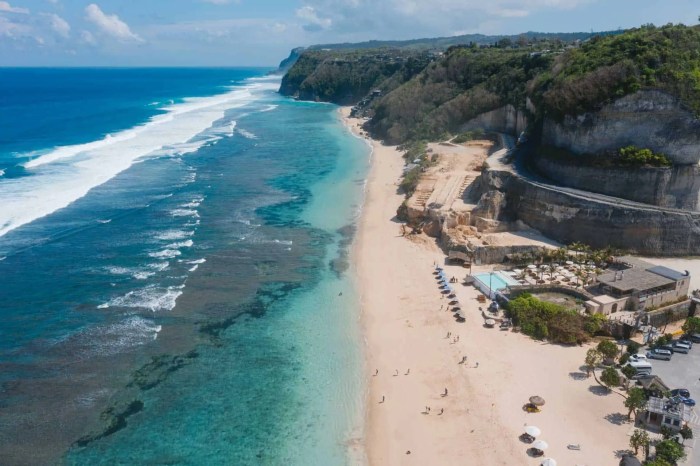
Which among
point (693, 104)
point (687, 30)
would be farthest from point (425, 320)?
point (687, 30)

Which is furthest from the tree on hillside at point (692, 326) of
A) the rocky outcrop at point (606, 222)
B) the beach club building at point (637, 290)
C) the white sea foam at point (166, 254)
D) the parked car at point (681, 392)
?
the white sea foam at point (166, 254)

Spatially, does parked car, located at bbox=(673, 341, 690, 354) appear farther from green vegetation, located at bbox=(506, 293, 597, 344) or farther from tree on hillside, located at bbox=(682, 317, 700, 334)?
green vegetation, located at bbox=(506, 293, 597, 344)

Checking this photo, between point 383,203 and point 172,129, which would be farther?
point 172,129

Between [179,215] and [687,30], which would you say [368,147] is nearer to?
[179,215]

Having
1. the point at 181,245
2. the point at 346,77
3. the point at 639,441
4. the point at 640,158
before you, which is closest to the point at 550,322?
the point at 639,441

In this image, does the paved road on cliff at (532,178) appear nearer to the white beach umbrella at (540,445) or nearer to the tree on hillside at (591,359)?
the tree on hillside at (591,359)

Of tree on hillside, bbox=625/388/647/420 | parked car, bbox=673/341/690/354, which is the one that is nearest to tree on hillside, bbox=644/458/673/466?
tree on hillside, bbox=625/388/647/420
